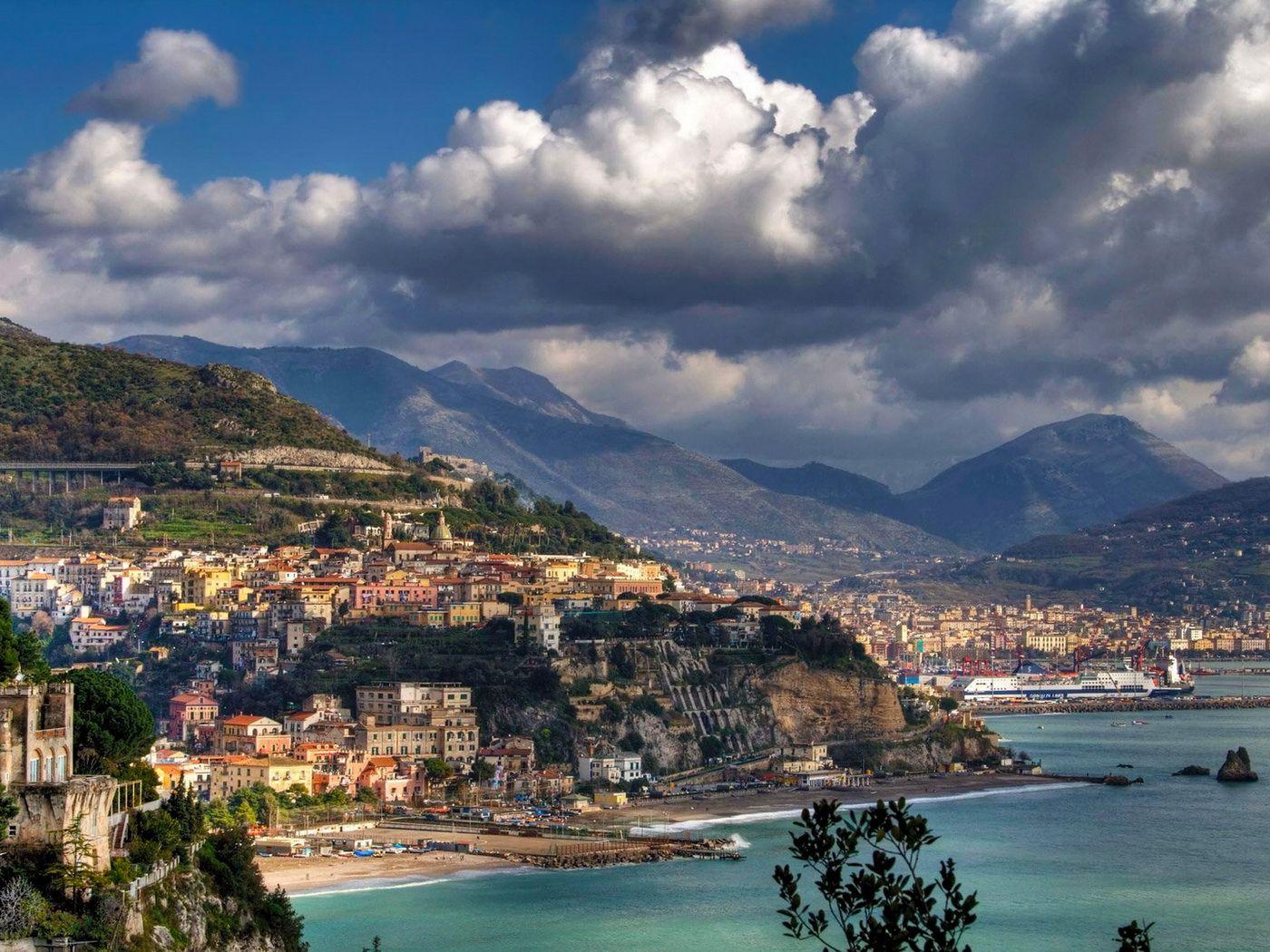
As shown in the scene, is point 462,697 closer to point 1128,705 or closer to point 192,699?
point 192,699

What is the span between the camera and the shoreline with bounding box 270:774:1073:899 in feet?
169

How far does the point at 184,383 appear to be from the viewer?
11162cm

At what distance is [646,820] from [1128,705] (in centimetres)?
7931

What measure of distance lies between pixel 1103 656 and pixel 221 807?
126 metres

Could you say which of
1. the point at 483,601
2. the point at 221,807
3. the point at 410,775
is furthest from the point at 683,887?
the point at 483,601

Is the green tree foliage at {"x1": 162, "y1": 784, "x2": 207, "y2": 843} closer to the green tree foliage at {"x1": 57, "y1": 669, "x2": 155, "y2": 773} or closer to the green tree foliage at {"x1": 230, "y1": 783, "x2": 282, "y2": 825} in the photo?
the green tree foliage at {"x1": 57, "y1": 669, "x2": 155, "y2": 773}

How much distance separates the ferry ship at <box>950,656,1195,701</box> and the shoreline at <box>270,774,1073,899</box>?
5985 centimetres

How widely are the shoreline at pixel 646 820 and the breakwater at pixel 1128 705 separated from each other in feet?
172

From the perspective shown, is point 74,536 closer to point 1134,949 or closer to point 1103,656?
point 1134,949

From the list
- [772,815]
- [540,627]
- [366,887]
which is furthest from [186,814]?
[540,627]

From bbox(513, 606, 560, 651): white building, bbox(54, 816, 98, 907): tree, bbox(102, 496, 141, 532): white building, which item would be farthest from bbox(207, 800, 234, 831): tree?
bbox(102, 496, 141, 532): white building

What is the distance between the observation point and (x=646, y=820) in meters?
64.7

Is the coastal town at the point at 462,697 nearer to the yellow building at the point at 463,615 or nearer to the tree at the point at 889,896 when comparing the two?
the yellow building at the point at 463,615

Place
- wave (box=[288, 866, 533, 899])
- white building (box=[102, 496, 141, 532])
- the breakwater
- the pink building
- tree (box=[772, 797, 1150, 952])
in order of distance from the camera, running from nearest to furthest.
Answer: tree (box=[772, 797, 1150, 952]) < wave (box=[288, 866, 533, 899]) < the pink building < white building (box=[102, 496, 141, 532]) < the breakwater
